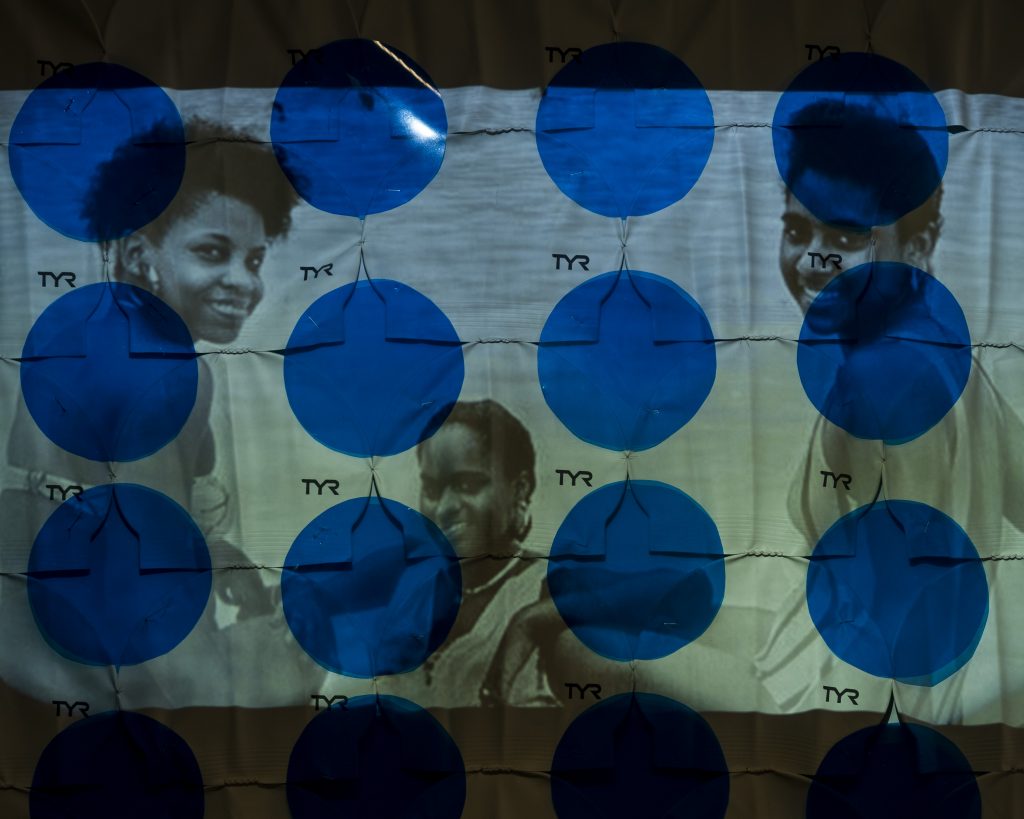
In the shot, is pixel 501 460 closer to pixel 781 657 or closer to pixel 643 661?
pixel 643 661

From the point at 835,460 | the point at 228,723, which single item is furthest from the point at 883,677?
the point at 228,723

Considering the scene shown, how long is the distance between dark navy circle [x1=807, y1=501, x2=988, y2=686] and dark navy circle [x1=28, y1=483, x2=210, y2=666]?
76 cm

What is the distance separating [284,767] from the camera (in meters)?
1.24

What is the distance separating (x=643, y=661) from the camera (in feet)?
4.05

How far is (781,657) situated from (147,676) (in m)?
0.77

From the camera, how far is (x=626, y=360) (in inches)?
49.4

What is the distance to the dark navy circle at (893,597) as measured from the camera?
4.07 feet

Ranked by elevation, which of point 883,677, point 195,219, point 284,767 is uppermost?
point 195,219

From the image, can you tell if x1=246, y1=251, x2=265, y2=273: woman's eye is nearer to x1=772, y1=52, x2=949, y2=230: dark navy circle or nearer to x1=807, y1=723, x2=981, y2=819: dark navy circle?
x1=772, y1=52, x2=949, y2=230: dark navy circle

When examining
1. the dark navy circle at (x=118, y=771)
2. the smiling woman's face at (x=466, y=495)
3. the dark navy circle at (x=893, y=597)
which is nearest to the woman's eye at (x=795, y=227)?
the dark navy circle at (x=893, y=597)

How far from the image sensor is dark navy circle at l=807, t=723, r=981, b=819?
4.07 ft

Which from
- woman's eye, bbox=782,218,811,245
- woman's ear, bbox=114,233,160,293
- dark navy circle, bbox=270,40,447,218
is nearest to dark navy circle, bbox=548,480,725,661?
woman's eye, bbox=782,218,811,245

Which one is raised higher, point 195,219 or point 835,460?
point 195,219

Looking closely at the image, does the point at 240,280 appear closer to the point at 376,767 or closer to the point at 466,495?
the point at 466,495
